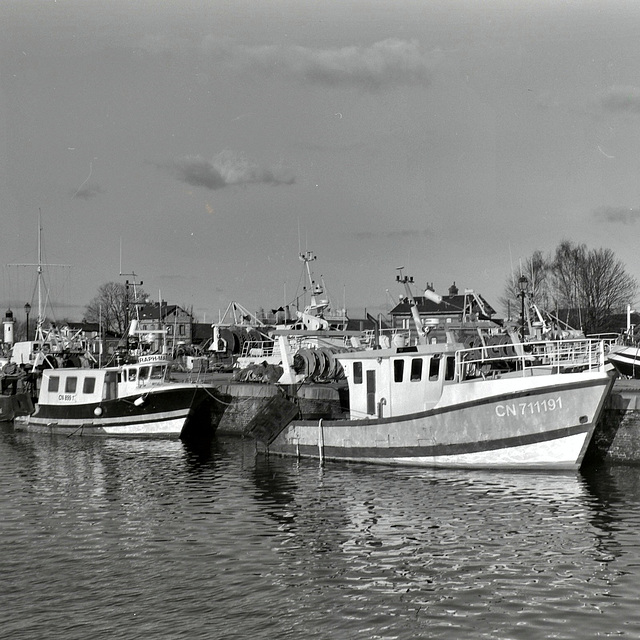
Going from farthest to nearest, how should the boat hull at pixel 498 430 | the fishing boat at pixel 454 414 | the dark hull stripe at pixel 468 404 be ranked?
1. the fishing boat at pixel 454 414
2. the boat hull at pixel 498 430
3. the dark hull stripe at pixel 468 404

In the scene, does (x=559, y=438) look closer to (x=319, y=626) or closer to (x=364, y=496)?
(x=364, y=496)

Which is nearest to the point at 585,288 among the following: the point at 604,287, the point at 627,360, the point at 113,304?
the point at 604,287

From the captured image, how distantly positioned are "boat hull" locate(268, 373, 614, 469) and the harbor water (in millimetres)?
595

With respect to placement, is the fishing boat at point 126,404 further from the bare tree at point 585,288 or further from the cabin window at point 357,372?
the bare tree at point 585,288

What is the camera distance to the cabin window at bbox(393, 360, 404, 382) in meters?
26.3

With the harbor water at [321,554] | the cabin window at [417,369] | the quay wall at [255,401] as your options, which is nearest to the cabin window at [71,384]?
the quay wall at [255,401]

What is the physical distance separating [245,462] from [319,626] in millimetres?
15142

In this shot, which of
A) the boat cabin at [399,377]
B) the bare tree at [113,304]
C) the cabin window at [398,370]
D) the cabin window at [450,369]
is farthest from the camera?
the bare tree at [113,304]

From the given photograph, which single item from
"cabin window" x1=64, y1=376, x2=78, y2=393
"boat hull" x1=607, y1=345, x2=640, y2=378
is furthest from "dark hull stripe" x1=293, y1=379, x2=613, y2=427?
"cabin window" x1=64, y1=376, x2=78, y2=393

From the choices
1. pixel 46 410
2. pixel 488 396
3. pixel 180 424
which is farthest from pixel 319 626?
pixel 46 410

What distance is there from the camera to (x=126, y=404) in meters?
34.9

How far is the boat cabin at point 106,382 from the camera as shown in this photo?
35.7 meters

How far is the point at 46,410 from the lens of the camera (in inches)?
1470

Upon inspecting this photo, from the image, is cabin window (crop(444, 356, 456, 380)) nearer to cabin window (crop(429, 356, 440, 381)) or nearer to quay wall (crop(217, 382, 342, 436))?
cabin window (crop(429, 356, 440, 381))
